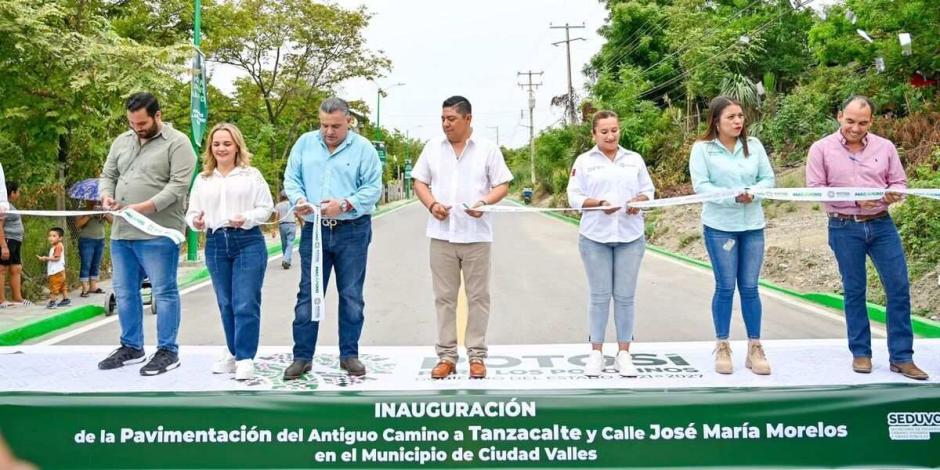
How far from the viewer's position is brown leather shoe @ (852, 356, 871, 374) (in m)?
4.65

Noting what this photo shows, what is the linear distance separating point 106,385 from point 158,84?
673 cm

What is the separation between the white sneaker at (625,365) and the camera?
15.5 feet

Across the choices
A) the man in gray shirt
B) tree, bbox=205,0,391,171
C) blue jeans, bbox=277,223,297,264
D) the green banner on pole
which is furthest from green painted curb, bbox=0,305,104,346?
tree, bbox=205,0,391,171

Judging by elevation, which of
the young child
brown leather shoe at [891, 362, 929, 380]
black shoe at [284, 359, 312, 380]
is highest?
the young child

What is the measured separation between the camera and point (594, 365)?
4852 millimetres

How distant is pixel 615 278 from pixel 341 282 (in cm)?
182

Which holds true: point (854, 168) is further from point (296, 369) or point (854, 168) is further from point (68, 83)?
point (68, 83)

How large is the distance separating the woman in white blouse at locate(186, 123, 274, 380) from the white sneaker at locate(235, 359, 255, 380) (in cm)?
1

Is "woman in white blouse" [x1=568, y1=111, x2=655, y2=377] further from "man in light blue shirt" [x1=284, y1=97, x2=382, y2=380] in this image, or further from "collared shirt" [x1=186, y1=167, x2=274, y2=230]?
"collared shirt" [x1=186, y1=167, x2=274, y2=230]

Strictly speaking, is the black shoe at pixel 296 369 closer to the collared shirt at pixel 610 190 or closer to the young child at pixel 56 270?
the collared shirt at pixel 610 190

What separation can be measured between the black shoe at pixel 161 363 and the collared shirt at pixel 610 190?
2.84m

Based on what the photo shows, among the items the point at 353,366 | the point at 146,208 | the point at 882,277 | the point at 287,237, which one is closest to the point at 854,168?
the point at 882,277

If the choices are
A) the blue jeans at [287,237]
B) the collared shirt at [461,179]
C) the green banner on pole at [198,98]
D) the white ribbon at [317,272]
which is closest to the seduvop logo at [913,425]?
the collared shirt at [461,179]

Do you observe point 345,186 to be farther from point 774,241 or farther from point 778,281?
point 774,241
